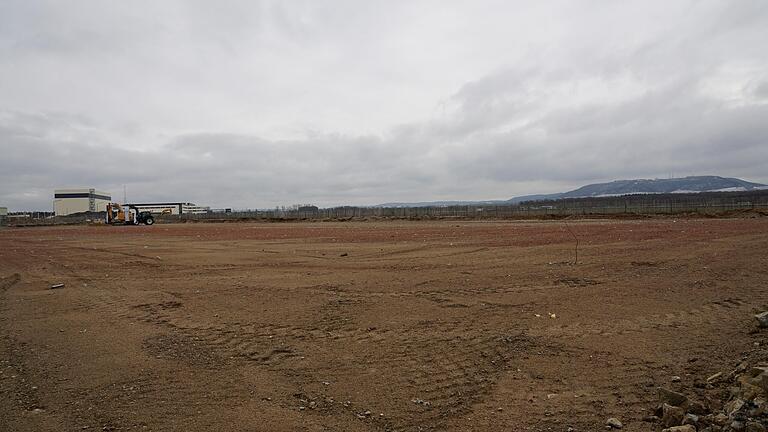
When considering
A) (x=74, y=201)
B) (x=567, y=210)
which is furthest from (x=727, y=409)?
(x=74, y=201)

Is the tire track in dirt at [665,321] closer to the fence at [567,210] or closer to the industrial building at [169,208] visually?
the fence at [567,210]

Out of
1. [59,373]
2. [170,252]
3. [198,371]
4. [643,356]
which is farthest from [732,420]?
[170,252]

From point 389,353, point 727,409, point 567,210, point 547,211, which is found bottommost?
point 389,353

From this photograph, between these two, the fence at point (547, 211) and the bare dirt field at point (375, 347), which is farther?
the fence at point (547, 211)

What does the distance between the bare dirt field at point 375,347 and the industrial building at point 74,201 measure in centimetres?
13298

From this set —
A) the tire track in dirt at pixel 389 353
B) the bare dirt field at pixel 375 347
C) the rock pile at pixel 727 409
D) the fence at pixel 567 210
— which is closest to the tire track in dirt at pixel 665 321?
the bare dirt field at pixel 375 347

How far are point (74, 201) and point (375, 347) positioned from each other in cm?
14555

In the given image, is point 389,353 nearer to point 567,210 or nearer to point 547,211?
point 547,211

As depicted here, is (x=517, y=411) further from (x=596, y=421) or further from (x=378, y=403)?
(x=378, y=403)

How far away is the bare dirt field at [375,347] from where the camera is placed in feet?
16.0

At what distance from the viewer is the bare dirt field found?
4879 mm

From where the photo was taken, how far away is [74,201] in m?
127

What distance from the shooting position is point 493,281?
1184 centimetres

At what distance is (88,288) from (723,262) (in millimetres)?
17698
